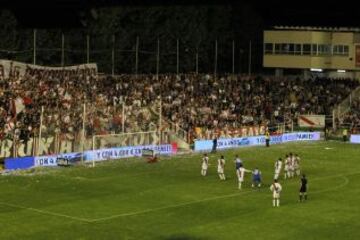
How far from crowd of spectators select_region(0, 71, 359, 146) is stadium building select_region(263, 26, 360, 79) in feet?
22.0

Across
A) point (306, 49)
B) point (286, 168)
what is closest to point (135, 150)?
point (286, 168)

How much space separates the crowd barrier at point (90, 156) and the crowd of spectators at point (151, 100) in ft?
4.82

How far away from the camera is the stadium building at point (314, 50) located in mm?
95188

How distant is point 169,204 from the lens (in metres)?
38.9

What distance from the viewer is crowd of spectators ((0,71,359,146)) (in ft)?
174

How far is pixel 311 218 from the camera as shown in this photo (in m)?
35.7

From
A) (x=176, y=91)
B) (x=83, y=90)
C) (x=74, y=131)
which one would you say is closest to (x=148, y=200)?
(x=74, y=131)

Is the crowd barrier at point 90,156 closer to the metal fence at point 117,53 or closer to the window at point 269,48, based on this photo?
the metal fence at point 117,53

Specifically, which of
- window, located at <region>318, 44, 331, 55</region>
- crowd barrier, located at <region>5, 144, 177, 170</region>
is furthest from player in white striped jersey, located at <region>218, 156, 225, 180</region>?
window, located at <region>318, 44, 331, 55</region>

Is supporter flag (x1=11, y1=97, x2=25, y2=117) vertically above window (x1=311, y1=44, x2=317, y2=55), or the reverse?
window (x1=311, y1=44, x2=317, y2=55)

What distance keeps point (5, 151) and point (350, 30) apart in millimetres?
58765

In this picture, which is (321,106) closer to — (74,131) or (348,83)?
(348,83)

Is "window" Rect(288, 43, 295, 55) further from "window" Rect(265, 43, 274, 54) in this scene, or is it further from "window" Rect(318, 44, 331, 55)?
"window" Rect(318, 44, 331, 55)

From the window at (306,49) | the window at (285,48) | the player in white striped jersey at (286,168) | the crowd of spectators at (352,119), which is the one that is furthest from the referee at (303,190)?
the window at (285,48)
